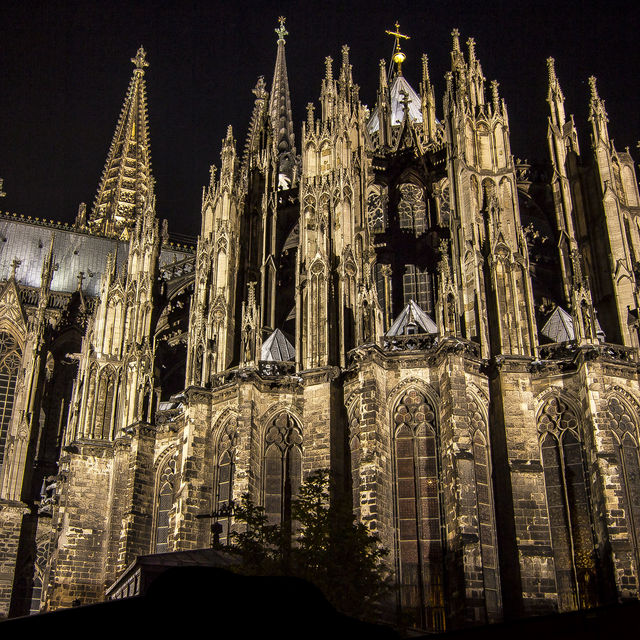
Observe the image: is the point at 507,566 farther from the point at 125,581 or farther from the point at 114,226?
the point at 114,226

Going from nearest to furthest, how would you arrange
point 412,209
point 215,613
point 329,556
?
point 215,613, point 329,556, point 412,209

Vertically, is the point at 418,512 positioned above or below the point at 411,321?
below

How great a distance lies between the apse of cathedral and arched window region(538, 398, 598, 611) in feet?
0.24

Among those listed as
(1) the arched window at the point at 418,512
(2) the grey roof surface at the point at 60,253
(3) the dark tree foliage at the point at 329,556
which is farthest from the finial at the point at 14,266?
(3) the dark tree foliage at the point at 329,556

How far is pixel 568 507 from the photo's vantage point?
1118 inches

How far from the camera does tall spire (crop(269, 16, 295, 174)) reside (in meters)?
64.1

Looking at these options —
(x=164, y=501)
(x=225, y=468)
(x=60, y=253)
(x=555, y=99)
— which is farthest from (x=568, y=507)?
(x=60, y=253)

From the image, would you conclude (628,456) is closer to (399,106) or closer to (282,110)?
(399,106)

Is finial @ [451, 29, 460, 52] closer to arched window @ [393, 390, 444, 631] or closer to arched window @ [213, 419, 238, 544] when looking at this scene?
arched window @ [393, 390, 444, 631]

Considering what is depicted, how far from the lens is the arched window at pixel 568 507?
89.0ft

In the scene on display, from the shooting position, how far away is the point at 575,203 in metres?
36.0

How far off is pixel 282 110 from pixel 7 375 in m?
32.9

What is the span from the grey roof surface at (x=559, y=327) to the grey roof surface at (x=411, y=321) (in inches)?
166

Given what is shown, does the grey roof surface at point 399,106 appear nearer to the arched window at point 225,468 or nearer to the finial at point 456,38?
the finial at point 456,38
